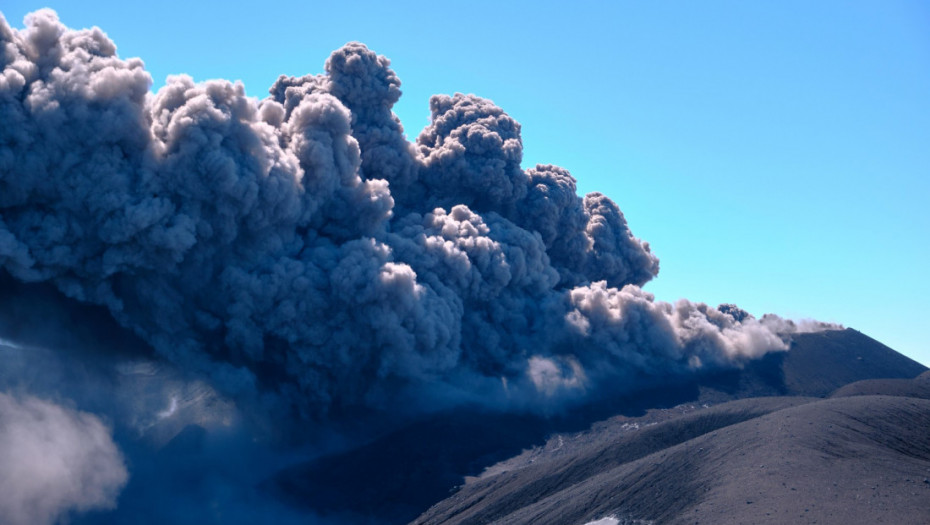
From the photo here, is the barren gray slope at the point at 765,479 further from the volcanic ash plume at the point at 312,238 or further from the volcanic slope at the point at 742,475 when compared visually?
the volcanic ash plume at the point at 312,238

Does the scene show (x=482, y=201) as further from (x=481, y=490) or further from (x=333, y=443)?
(x=481, y=490)

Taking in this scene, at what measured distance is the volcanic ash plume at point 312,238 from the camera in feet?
109

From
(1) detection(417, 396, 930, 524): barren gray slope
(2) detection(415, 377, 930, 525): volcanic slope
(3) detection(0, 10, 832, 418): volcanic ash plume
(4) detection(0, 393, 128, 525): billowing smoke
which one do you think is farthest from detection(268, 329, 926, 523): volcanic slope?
(4) detection(0, 393, 128, 525): billowing smoke

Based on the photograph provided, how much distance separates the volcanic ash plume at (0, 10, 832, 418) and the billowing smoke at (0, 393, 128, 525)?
205 inches

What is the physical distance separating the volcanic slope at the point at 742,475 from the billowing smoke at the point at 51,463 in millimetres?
13100

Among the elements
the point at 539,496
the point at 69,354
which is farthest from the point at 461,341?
the point at 69,354

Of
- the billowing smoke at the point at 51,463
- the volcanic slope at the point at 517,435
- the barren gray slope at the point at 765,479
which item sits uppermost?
the billowing smoke at the point at 51,463

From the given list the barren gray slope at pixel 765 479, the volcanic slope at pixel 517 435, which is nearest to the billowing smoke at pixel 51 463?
the volcanic slope at pixel 517 435

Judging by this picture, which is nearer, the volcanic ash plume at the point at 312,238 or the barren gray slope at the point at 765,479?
the barren gray slope at the point at 765,479

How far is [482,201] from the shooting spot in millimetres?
55906

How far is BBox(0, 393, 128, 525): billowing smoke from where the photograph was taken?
2908cm

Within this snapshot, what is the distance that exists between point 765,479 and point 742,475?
0.84m

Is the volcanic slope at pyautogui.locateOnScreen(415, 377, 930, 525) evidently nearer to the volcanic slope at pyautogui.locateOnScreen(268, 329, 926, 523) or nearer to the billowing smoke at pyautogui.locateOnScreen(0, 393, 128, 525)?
the volcanic slope at pyautogui.locateOnScreen(268, 329, 926, 523)

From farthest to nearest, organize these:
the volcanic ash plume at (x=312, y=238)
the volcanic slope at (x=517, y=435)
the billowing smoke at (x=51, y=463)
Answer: the volcanic slope at (x=517, y=435) < the volcanic ash plume at (x=312, y=238) < the billowing smoke at (x=51, y=463)
